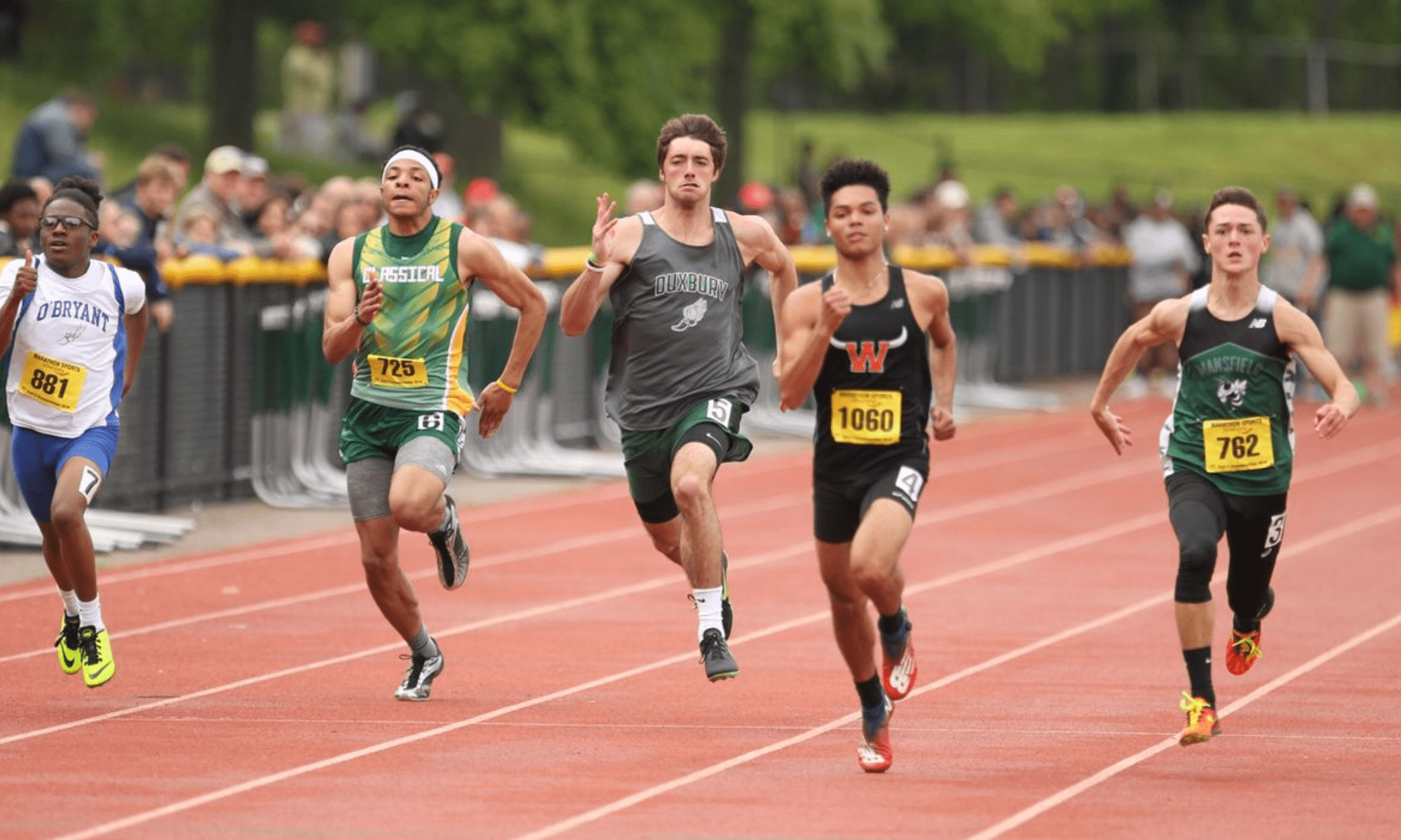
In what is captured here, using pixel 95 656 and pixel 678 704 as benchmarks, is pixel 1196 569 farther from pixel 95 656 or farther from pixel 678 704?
pixel 95 656

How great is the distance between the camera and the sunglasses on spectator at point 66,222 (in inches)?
405

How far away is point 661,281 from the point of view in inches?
405

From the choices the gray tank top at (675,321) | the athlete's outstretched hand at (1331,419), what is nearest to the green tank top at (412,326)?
the gray tank top at (675,321)

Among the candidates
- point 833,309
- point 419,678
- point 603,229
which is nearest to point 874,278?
point 833,309

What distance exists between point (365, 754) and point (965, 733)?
211cm

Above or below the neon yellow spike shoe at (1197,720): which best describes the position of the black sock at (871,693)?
above

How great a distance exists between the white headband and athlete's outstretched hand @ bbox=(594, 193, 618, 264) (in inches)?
25.0

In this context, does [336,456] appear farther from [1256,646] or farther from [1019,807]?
[1019,807]

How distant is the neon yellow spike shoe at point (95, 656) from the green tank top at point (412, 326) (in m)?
1.34

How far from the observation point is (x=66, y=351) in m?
10.3

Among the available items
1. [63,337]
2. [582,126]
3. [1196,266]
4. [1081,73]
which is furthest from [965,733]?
[1081,73]

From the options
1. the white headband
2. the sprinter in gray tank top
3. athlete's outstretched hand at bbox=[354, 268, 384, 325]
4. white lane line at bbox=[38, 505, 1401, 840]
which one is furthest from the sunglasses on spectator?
white lane line at bbox=[38, 505, 1401, 840]

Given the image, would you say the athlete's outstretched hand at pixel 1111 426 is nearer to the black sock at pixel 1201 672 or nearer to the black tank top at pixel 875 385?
the black sock at pixel 1201 672

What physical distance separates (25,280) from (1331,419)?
4.77 meters
